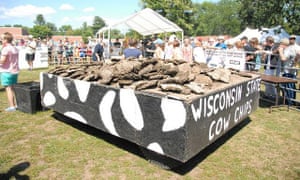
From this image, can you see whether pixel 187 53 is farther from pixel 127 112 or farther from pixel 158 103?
pixel 158 103

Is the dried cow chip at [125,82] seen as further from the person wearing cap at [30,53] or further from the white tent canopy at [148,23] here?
the person wearing cap at [30,53]

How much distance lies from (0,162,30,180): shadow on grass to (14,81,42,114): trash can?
7.80 feet

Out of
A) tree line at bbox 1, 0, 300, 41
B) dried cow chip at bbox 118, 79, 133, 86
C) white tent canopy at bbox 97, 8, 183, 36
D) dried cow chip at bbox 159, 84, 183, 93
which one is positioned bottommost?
dried cow chip at bbox 159, 84, 183, 93

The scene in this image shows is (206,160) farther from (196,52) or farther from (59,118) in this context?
(196,52)

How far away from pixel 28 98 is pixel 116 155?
296 cm

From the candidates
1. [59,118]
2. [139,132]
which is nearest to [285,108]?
[139,132]

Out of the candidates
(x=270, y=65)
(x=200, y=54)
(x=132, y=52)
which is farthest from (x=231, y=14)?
(x=132, y=52)

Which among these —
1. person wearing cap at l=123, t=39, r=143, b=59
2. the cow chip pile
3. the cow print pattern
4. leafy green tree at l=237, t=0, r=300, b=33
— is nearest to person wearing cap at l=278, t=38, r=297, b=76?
the cow chip pile

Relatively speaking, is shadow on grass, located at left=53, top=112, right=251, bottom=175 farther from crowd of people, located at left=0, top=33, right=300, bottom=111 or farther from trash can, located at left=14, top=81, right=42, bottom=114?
crowd of people, located at left=0, top=33, right=300, bottom=111

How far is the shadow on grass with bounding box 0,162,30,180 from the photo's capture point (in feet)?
9.70

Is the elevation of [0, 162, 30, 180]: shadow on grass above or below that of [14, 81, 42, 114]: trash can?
below

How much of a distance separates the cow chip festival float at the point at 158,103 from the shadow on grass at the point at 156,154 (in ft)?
0.08

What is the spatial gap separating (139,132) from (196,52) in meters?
5.75

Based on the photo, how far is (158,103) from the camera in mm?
2785
